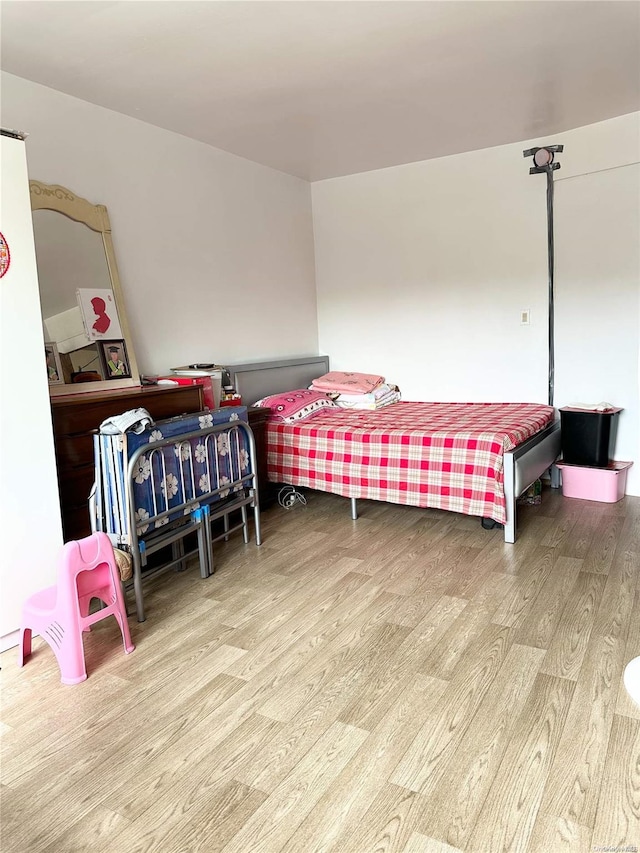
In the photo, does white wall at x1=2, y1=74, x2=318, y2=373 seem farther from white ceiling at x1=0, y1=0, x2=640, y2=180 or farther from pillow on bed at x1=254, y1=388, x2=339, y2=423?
pillow on bed at x1=254, y1=388, x2=339, y2=423

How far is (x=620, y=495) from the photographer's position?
3982 mm

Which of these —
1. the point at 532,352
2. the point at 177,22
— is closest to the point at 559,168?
the point at 532,352

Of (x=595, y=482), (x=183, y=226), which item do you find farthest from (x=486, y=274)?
(x=183, y=226)

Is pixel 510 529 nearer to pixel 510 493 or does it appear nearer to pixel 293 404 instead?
pixel 510 493

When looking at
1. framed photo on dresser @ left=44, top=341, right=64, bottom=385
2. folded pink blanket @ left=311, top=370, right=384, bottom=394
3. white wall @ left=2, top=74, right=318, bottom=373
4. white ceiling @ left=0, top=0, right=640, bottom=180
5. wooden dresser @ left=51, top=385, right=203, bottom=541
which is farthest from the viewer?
folded pink blanket @ left=311, top=370, right=384, bottom=394

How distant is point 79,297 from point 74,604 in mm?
1757

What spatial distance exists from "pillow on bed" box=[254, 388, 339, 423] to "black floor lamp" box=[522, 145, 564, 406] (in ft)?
5.52

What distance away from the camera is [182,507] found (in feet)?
9.17

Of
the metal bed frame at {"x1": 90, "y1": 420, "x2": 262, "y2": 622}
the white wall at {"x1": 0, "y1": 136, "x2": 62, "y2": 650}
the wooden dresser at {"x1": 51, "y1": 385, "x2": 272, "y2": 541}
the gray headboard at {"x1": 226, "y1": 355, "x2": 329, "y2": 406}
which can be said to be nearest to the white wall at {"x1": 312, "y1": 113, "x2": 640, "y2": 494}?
the gray headboard at {"x1": 226, "y1": 355, "x2": 329, "y2": 406}

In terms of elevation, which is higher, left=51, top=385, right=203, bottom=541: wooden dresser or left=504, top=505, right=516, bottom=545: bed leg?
left=51, top=385, right=203, bottom=541: wooden dresser

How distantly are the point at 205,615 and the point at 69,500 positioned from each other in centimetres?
81

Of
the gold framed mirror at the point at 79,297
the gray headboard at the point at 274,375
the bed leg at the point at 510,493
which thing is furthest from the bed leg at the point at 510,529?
the gold framed mirror at the point at 79,297

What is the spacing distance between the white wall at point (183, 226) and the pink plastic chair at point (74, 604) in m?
1.64

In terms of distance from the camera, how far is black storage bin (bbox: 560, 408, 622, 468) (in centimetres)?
392
